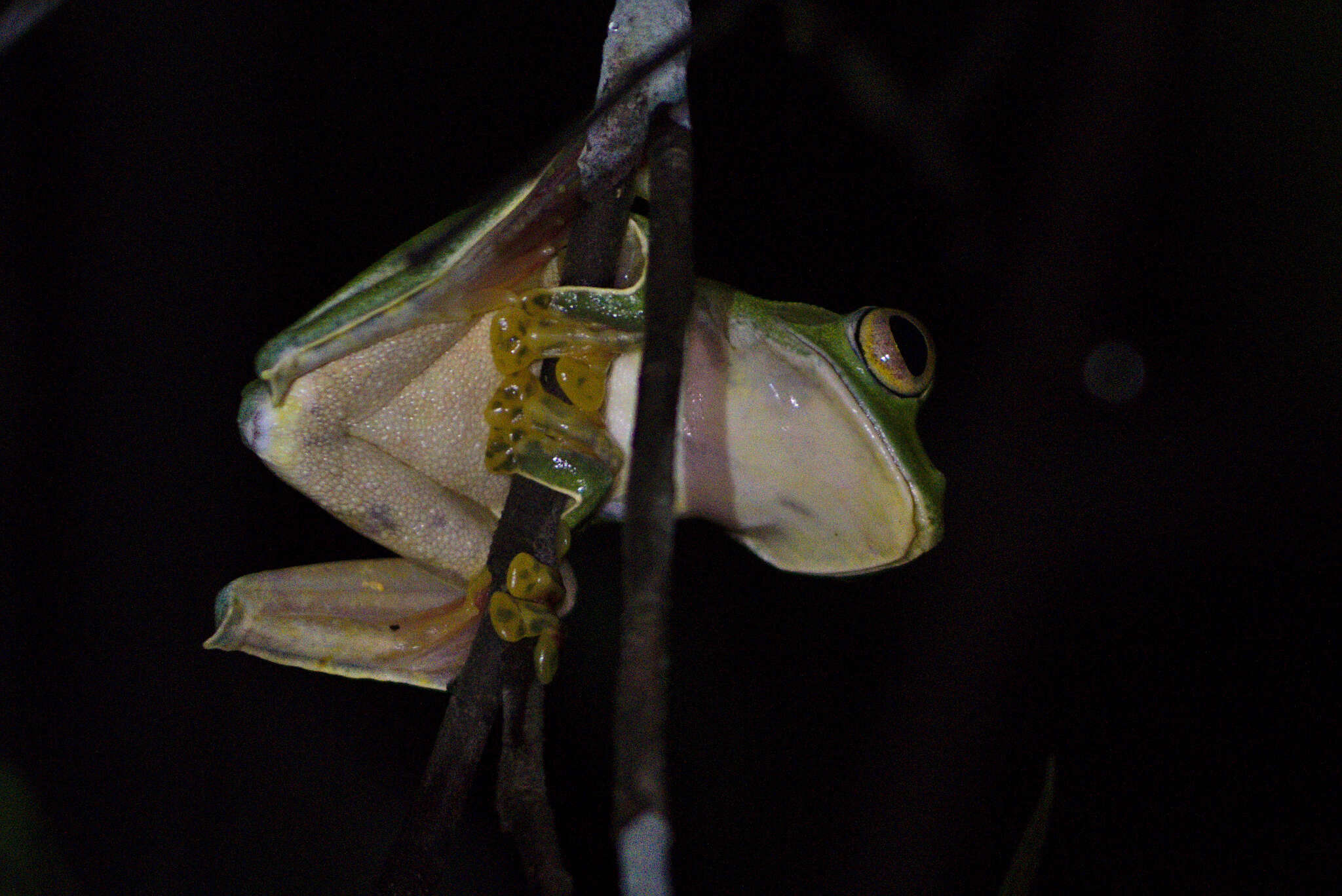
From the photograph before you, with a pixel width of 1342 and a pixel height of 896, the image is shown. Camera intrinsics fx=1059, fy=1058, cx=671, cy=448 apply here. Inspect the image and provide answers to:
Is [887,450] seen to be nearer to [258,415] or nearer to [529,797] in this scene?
[529,797]

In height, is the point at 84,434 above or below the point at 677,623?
above

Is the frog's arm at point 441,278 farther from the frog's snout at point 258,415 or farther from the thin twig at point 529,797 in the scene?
the thin twig at point 529,797

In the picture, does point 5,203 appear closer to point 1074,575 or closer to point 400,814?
point 400,814

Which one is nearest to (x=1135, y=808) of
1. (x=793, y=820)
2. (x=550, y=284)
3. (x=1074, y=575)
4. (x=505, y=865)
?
(x=1074, y=575)

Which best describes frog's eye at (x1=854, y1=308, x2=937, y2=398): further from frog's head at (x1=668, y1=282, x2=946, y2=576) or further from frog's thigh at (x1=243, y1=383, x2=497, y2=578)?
frog's thigh at (x1=243, y1=383, x2=497, y2=578)

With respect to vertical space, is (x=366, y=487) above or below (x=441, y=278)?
below

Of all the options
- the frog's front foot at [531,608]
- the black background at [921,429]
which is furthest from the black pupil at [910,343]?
the black background at [921,429]

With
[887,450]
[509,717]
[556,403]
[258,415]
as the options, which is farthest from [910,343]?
[258,415]
